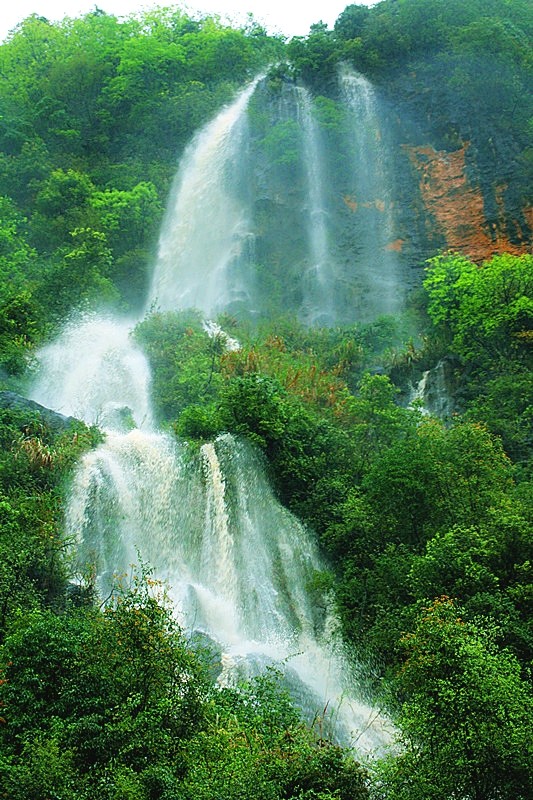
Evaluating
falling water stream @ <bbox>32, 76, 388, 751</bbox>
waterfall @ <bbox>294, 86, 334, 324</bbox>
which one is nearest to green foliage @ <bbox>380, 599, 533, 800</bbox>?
falling water stream @ <bbox>32, 76, 388, 751</bbox>

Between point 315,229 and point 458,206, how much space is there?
5273mm

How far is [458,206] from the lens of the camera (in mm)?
28953

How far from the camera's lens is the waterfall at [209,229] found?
1109 inches

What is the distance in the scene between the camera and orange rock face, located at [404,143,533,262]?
27562 mm

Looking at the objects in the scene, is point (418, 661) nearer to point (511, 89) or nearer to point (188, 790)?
point (188, 790)

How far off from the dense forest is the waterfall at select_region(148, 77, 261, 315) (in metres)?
0.73

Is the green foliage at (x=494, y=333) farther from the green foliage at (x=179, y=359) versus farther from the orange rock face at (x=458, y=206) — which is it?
the green foliage at (x=179, y=359)

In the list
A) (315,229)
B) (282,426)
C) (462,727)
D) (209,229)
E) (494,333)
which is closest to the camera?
(462,727)

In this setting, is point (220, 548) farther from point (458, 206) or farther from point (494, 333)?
point (458, 206)

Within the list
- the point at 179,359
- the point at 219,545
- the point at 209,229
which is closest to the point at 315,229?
the point at 209,229

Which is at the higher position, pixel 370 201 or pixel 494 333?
pixel 370 201

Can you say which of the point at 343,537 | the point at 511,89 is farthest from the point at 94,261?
the point at 511,89

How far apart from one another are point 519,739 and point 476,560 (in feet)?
14.6

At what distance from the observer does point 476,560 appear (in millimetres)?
11977
